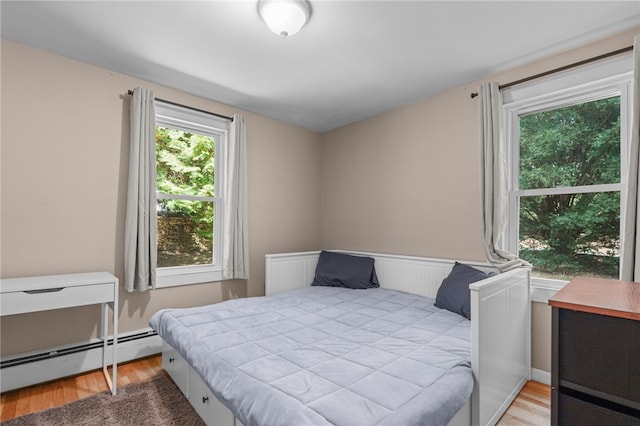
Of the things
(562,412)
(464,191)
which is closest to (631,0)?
(464,191)

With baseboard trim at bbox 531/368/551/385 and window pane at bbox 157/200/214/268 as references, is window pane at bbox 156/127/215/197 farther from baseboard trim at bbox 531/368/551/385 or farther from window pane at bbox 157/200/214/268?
baseboard trim at bbox 531/368/551/385

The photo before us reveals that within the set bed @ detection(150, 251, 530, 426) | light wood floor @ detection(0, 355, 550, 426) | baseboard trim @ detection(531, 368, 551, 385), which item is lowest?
light wood floor @ detection(0, 355, 550, 426)

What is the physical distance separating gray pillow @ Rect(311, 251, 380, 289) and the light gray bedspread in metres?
0.59

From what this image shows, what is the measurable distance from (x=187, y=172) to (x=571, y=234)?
3.41m

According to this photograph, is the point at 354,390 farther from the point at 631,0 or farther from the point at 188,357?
the point at 631,0

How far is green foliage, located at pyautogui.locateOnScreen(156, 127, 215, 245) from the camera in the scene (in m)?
2.97

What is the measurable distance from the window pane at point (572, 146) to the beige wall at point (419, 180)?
1.18 ft

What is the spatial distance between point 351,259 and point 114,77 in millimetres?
2795

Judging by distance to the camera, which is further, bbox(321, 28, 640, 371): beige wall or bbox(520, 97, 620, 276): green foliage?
bbox(321, 28, 640, 371): beige wall

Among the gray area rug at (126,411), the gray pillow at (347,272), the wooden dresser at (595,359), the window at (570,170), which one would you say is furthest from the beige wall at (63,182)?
the window at (570,170)

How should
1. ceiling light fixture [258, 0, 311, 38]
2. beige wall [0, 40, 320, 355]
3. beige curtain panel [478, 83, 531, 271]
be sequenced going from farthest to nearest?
beige curtain panel [478, 83, 531, 271]
beige wall [0, 40, 320, 355]
ceiling light fixture [258, 0, 311, 38]

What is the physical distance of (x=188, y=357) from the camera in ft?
5.80

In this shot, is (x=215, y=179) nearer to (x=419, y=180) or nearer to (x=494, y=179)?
(x=419, y=180)

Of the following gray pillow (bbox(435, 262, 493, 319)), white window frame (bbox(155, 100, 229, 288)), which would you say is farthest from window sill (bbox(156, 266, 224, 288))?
gray pillow (bbox(435, 262, 493, 319))
